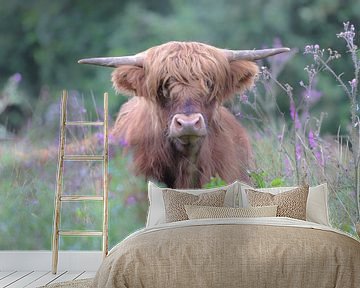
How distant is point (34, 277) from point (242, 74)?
2022 millimetres

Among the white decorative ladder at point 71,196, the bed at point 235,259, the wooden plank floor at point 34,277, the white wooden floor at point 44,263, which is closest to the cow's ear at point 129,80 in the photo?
the white decorative ladder at point 71,196

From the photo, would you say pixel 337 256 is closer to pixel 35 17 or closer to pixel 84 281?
pixel 84 281

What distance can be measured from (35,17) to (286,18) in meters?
1.89

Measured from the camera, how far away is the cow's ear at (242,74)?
513 centimetres

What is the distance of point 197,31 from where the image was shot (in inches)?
211

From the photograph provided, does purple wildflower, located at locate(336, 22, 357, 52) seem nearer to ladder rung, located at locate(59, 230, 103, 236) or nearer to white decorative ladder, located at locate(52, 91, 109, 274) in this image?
white decorative ladder, located at locate(52, 91, 109, 274)

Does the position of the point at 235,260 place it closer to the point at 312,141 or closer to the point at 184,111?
the point at 184,111

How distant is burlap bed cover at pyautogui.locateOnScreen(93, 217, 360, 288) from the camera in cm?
318

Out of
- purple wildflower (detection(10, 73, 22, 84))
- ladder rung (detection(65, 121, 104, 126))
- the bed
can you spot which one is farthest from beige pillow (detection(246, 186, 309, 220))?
purple wildflower (detection(10, 73, 22, 84))

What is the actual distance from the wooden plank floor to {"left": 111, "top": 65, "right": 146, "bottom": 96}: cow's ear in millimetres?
1316

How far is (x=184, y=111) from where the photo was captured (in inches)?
191

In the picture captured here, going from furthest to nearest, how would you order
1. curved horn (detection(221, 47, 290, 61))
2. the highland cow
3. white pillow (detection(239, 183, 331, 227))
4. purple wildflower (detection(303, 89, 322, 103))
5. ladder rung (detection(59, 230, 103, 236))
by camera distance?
1. purple wildflower (detection(303, 89, 322, 103))
2. curved horn (detection(221, 47, 290, 61))
3. ladder rung (detection(59, 230, 103, 236))
4. the highland cow
5. white pillow (detection(239, 183, 331, 227))

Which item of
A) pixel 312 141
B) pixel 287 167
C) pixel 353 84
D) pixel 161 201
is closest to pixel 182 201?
pixel 161 201

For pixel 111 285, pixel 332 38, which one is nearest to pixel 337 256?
pixel 111 285
